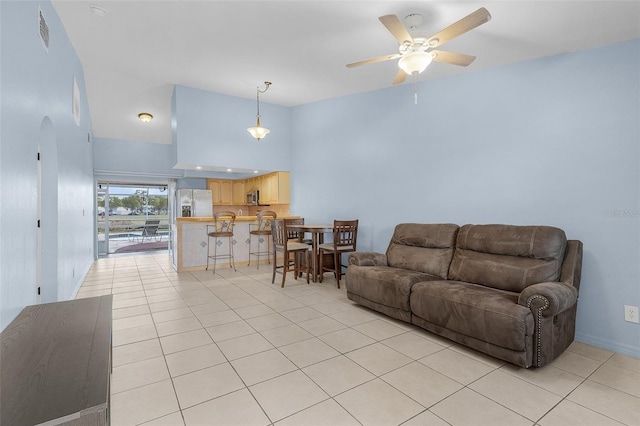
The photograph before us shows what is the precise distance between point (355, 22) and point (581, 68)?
219 cm

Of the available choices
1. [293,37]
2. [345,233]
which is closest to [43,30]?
[293,37]

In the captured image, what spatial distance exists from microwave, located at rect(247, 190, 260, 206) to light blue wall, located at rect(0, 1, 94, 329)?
4.35 metres

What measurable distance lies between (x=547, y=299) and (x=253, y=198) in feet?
22.3

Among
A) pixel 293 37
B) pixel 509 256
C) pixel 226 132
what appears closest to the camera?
pixel 509 256

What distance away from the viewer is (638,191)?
262 cm

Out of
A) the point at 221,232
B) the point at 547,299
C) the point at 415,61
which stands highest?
the point at 415,61

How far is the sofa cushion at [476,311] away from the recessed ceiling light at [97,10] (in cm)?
404

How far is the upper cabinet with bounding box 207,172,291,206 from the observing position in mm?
6766

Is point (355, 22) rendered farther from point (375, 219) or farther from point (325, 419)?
point (325, 419)

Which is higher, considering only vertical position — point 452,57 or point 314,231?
point 452,57

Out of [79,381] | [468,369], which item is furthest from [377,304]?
[79,381]

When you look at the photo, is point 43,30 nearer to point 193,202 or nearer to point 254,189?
point 254,189

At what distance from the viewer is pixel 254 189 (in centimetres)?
822

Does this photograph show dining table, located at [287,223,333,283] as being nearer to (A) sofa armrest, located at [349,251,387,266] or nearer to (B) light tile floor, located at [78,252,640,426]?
(A) sofa armrest, located at [349,251,387,266]
